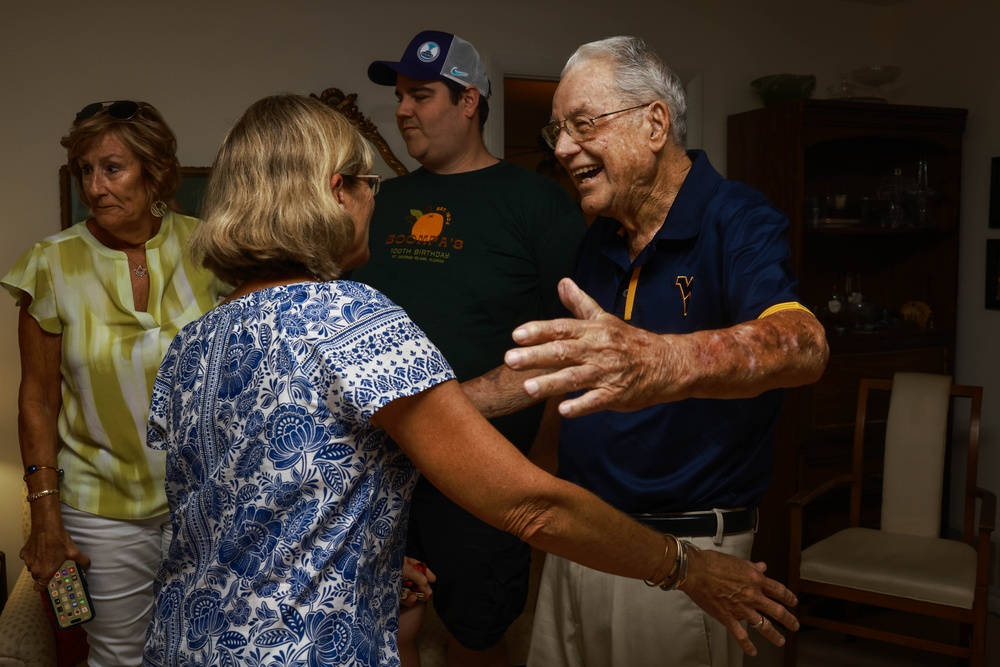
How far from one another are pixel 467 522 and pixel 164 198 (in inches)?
A: 45.1

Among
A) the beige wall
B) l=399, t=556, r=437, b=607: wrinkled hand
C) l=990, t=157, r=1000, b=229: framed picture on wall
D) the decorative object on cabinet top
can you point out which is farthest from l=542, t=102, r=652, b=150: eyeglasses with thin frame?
l=990, t=157, r=1000, b=229: framed picture on wall

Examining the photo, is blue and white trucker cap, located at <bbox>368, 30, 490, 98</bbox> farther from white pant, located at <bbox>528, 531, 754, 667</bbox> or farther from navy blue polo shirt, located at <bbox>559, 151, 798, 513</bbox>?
white pant, located at <bbox>528, 531, 754, 667</bbox>

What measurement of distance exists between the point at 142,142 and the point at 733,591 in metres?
1.72

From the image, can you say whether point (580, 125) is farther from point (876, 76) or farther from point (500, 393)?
point (876, 76)

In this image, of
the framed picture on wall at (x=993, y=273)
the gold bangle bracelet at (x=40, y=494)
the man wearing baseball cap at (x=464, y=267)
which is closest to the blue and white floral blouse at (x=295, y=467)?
the gold bangle bracelet at (x=40, y=494)

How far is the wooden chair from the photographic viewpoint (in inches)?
121

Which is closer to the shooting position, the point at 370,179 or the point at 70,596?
the point at 370,179

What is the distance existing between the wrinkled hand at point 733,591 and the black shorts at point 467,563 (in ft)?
3.44

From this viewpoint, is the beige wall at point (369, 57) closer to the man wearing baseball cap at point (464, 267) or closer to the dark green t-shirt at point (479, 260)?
the man wearing baseball cap at point (464, 267)

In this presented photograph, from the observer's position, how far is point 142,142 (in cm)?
220

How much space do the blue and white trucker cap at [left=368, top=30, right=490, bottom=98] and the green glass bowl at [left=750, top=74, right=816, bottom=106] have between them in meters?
1.79

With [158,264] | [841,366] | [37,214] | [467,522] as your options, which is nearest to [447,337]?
[467,522]

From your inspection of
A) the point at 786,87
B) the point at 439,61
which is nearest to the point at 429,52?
the point at 439,61

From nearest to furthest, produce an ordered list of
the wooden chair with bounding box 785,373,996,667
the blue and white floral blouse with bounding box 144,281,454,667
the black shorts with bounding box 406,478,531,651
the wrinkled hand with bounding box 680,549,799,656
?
the blue and white floral blouse with bounding box 144,281,454,667 → the wrinkled hand with bounding box 680,549,799,656 → the black shorts with bounding box 406,478,531,651 → the wooden chair with bounding box 785,373,996,667
